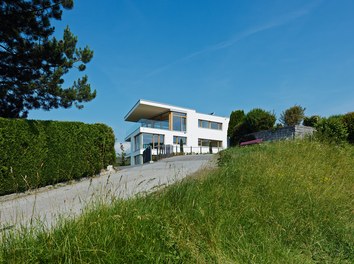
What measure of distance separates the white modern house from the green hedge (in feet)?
68.0

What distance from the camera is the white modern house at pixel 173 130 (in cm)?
3700

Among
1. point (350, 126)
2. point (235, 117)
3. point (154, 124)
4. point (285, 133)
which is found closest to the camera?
point (350, 126)

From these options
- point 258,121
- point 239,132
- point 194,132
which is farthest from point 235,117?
point 258,121

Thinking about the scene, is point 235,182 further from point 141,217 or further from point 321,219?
point 141,217

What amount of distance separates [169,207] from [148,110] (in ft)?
124

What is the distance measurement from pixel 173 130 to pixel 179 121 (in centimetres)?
218

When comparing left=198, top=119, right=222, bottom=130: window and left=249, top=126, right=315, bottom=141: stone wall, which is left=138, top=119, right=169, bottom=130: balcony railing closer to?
left=198, top=119, right=222, bottom=130: window

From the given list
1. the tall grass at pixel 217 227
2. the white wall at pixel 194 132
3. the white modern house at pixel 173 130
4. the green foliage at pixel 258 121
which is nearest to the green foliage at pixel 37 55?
the tall grass at pixel 217 227

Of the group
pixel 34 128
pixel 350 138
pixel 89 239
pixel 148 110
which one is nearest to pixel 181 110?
pixel 148 110

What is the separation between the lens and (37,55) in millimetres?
11172

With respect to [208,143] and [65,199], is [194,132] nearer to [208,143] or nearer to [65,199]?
[208,143]

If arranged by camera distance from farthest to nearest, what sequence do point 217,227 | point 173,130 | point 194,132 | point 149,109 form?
1. point 194,132
2. point 149,109
3. point 173,130
4. point 217,227

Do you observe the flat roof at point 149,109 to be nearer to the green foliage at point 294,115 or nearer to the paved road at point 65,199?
the green foliage at point 294,115

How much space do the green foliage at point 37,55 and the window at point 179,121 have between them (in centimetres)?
2803
